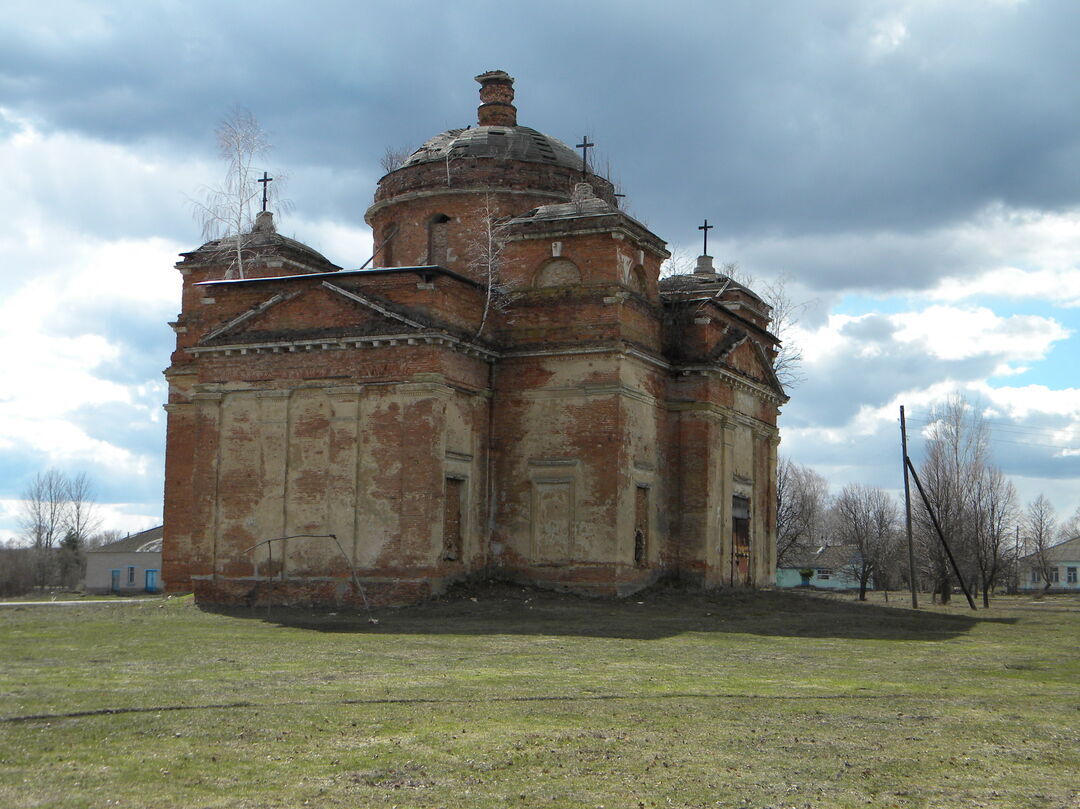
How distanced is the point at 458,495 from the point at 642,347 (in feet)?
17.9

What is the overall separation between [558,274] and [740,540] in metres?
8.92

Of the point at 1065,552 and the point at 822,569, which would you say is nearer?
the point at 822,569

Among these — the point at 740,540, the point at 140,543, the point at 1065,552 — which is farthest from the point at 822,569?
the point at 740,540

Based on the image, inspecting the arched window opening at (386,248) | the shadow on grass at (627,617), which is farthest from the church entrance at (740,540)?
the arched window opening at (386,248)

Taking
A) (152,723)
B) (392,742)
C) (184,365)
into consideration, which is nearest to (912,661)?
(392,742)

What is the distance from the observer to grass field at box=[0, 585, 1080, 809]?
8.72 meters

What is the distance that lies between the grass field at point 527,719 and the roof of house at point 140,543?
32329mm

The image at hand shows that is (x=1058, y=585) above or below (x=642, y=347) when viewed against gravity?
below

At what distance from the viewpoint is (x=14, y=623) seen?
73.7 feet

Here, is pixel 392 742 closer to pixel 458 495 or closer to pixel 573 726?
pixel 573 726

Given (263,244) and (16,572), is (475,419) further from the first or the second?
(16,572)

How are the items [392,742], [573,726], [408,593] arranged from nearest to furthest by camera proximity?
[392,742] → [573,726] → [408,593]

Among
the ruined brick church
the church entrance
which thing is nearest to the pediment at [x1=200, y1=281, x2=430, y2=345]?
the ruined brick church

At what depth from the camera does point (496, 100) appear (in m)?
35.1
